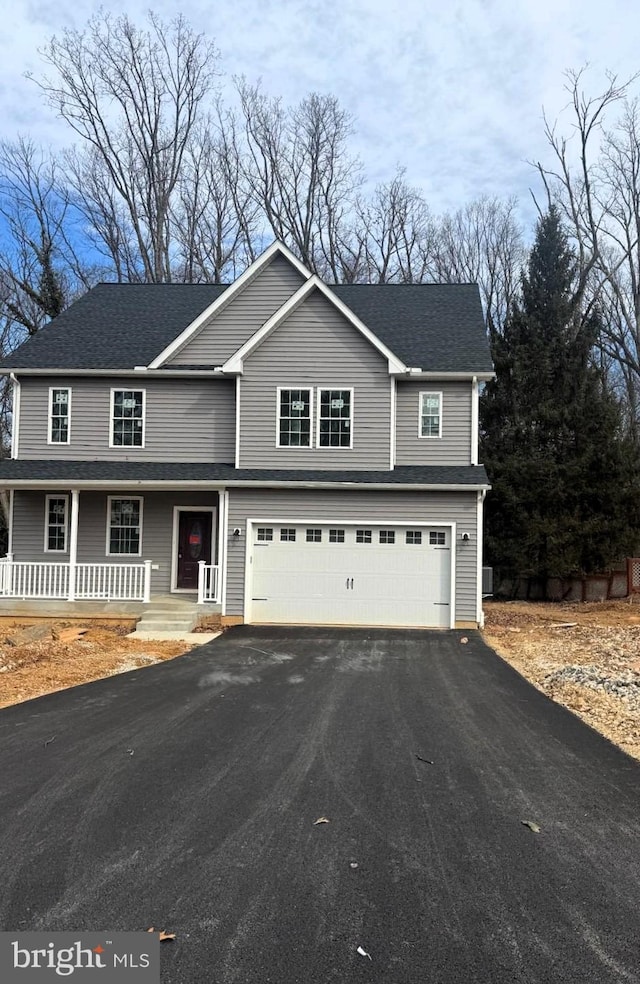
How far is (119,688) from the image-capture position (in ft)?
28.9

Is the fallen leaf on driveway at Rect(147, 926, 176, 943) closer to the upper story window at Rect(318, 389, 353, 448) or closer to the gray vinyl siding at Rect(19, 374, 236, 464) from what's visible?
the upper story window at Rect(318, 389, 353, 448)

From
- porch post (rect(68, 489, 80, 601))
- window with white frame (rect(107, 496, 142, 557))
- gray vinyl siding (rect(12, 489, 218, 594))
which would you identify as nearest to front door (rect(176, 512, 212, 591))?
gray vinyl siding (rect(12, 489, 218, 594))

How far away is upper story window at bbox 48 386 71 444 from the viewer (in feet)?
53.7

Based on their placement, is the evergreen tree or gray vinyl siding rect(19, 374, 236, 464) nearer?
gray vinyl siding rect(19, 374, 236, 464)

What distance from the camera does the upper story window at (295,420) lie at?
1530 centimetres

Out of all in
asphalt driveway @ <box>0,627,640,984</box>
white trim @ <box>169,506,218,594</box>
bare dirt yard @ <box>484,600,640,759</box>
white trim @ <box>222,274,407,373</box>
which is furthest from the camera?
white trim @ <box>169,506,218,594</box>

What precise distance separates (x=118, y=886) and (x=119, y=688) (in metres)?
5.45

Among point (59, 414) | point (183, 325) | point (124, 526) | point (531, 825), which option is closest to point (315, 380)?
point (183, 325)

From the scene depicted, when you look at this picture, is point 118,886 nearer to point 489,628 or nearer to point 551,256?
point 489,628

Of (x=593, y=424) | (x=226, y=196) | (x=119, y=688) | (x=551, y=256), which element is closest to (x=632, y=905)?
(x=119, y=688)

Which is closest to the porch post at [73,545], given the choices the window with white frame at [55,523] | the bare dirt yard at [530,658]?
the bare dirt yard at [530,658]

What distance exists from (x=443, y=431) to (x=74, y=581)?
30.9 ft

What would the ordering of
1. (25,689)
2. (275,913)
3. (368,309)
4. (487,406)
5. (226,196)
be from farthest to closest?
1. (226,196)
2. (487,406)
3. (368,309)
4. (25,689)
5. (275,913)

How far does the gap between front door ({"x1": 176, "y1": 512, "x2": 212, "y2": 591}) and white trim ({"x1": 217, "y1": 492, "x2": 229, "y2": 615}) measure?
1787 millimetres
